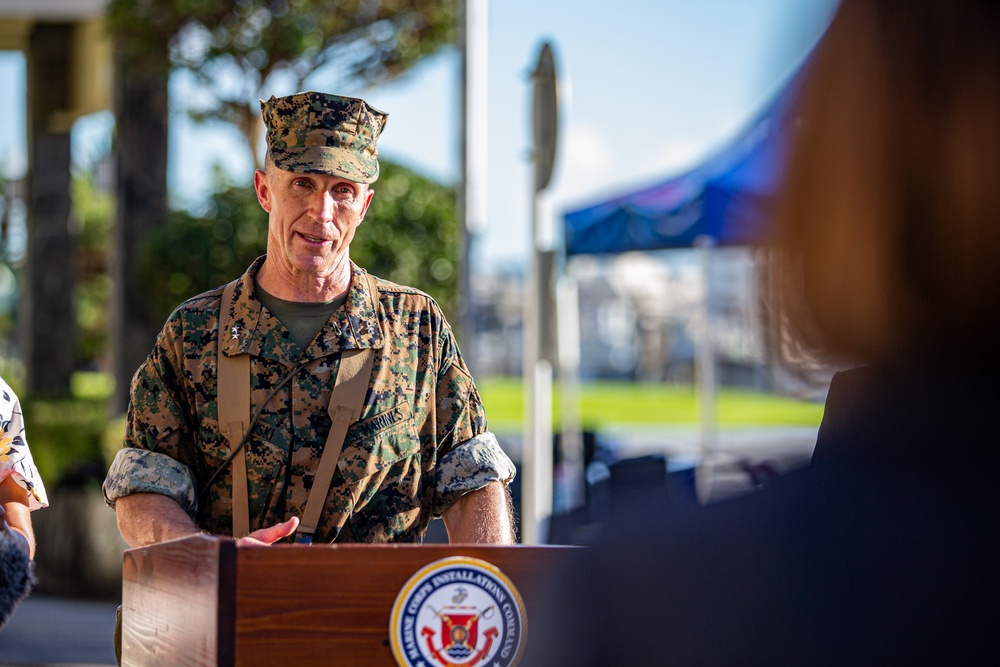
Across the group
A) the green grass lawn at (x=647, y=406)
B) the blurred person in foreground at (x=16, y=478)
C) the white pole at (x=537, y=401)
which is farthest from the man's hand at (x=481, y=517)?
the green grass lawn at (x=647, y=406)

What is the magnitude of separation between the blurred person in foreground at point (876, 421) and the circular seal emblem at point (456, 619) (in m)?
0.67

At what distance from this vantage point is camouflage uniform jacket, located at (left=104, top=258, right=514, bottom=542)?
2.98 metres

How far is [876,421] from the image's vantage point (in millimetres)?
1200

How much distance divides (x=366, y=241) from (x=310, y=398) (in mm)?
5569

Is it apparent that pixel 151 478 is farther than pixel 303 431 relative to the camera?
No

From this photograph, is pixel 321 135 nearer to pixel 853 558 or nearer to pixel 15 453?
pixel 15 453

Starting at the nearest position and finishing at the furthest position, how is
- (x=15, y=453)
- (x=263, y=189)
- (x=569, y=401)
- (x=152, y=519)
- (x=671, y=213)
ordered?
(x=152, y=519) < (x=15, y=453) < (x=263, y=189) < (x=671, y=213) < (x=569, y=401)

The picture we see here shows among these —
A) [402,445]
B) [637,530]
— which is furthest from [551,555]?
[402,445]

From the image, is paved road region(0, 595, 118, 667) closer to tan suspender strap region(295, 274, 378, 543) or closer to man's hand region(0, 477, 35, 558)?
man's hand region(0, 477, 35, 558)

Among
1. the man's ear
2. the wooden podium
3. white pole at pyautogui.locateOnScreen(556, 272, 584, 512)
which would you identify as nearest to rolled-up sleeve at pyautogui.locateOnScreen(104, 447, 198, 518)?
the man's ear

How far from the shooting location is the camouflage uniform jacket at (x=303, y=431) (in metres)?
2.98

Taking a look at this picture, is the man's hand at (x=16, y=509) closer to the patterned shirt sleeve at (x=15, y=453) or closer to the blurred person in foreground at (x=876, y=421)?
the patterned shirt sleeve at (x=15, y=453)

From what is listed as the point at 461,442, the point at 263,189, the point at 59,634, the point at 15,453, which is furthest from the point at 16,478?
the point at 59,634

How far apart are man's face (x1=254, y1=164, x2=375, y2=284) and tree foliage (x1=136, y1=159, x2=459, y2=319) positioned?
5.41m
